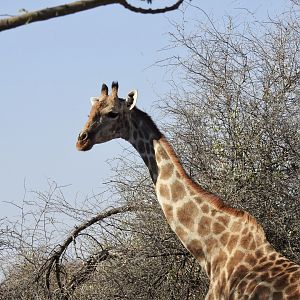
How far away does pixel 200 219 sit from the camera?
8078 mm

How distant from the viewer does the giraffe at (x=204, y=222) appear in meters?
7.12

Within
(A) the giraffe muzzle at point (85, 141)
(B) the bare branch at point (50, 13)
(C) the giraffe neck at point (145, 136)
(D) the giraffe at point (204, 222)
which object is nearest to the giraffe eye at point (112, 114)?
(D) the giraffe at point (204, 222)

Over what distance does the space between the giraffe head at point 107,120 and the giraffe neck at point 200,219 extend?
4.2 inches

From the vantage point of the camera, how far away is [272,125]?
10.4 m

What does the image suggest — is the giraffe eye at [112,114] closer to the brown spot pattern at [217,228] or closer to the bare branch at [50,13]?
the brown spot pattern at [217,228]

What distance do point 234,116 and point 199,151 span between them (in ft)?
1.85

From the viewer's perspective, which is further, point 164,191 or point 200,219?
point 164,191

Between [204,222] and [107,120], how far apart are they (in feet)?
4.93

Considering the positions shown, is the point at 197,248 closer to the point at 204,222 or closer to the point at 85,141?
the point at 204,222

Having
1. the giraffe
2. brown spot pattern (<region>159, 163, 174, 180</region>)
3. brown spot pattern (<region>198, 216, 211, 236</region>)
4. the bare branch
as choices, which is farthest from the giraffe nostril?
the bare branch

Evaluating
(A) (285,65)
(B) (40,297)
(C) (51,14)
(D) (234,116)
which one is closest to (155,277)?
(B) (40,297)

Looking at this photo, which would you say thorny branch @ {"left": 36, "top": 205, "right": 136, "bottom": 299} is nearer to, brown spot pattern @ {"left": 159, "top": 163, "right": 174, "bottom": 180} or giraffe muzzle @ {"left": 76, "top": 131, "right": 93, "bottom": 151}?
giraffe muzzle @ {"left": 76, "top": 131, "right": 93, "bottom": 151}

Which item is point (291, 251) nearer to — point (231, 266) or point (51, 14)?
point (231, 266)

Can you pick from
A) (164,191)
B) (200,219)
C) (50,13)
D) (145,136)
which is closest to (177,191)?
(164,191)
